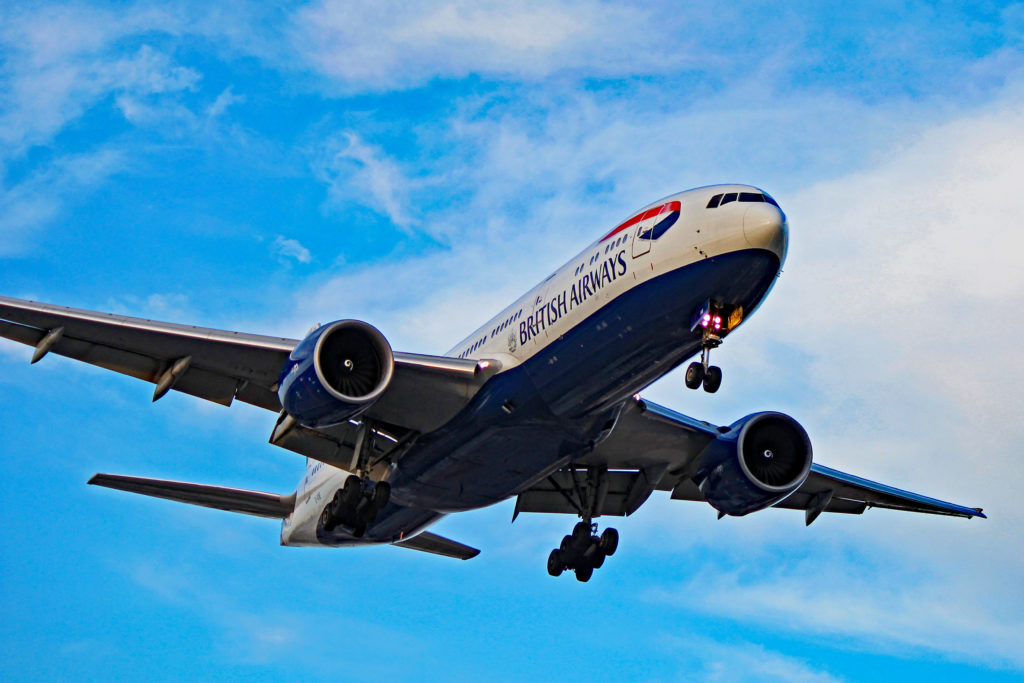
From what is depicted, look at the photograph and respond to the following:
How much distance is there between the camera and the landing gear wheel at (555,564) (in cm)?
2823

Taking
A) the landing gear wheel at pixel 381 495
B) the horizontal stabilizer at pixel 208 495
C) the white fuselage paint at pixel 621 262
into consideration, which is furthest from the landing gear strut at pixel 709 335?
the horizontal stabilizer at pixel 208 495

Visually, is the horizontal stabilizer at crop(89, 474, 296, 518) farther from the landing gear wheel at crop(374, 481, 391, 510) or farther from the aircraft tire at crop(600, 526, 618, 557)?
the aircraft tire at crop(600, 526, 618, 557)

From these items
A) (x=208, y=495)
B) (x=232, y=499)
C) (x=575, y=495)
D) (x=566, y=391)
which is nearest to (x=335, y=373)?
(x=566, y=391)

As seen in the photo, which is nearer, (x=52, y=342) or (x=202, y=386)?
(x=52, y=342)

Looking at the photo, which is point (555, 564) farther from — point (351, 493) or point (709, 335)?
point (709, 335)

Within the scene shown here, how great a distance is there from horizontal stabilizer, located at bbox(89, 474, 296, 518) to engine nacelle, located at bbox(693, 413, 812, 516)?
34.9 feet

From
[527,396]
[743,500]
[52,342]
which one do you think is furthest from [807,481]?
[52,342]

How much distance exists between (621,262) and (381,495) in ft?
24.4

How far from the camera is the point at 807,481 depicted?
29.5 meters

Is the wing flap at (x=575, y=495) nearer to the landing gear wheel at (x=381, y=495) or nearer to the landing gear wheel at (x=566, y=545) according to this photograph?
the landing gear wheel at (x=566, y=545)

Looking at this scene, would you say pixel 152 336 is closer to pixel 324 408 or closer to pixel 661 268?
pixel 324 408

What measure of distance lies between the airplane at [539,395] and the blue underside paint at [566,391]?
0.12 feet

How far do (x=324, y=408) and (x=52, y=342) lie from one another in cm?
586

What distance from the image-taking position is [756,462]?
88.9 feet
